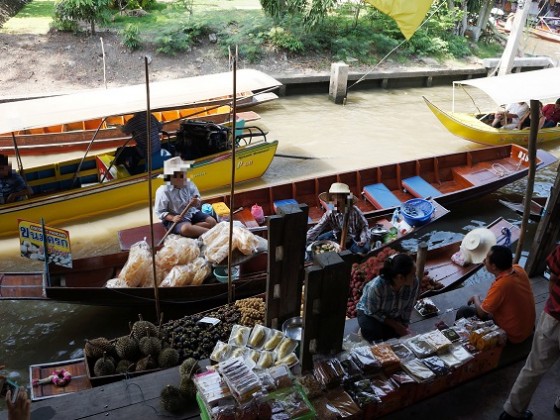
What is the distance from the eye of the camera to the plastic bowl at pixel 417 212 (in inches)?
274

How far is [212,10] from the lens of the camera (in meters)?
17.4

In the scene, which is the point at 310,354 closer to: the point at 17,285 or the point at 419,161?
the point at 17,285

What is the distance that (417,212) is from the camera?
7168mm

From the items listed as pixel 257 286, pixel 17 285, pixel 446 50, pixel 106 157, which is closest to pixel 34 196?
pixel 106 157

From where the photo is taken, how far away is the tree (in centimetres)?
1432

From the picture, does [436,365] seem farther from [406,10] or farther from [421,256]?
[406,10]

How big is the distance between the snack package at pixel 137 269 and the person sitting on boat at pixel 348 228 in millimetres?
2018

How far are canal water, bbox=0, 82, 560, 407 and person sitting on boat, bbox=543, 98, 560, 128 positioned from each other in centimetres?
75

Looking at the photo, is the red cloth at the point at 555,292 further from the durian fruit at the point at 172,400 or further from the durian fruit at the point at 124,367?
the durian fruit at the point at 124,367

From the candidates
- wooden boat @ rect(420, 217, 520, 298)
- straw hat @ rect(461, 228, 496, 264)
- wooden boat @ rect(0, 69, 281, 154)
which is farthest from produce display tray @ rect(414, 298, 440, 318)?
wooden boat @ rect(0, 69, 281, 154)

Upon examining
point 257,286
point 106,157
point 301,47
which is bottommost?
point 257,286

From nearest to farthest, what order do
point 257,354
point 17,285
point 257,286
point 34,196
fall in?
point 257,354 < point 17,285 < point 257,286 < point 34,196

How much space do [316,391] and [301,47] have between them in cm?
1382

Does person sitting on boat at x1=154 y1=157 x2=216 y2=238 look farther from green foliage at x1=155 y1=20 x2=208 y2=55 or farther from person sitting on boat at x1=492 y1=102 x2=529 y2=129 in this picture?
green foliage at x1=155 y1=20 x2=208 y2=55
